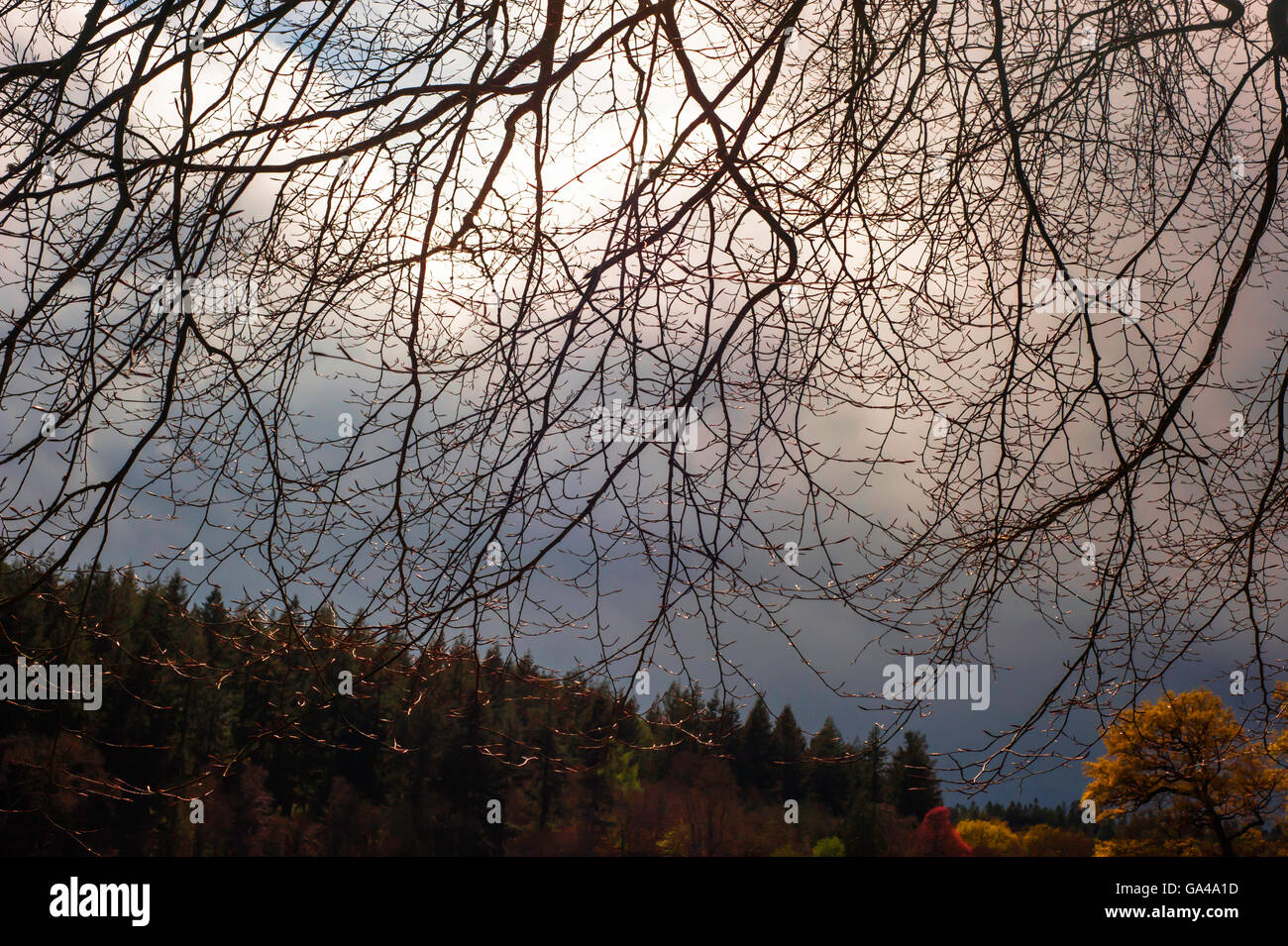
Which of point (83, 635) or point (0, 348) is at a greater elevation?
point (0, 348)

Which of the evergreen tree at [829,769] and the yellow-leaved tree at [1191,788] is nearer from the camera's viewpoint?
the evergreen tree at [829,769]

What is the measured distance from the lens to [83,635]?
3324mm

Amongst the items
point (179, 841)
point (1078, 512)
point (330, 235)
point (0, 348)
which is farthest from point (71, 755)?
point (179, 841)

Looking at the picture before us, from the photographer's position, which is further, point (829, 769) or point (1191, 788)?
point (1191, 788)

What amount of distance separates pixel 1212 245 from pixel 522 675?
4.15 metres

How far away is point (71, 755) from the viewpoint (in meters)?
3.28

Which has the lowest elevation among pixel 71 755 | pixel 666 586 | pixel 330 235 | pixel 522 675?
pixel 71 755

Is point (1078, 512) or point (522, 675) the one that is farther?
point (1078, 512)

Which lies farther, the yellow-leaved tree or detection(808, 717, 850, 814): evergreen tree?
the yellow-leaved tree

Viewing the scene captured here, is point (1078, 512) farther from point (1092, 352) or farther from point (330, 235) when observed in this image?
point (330, 235)

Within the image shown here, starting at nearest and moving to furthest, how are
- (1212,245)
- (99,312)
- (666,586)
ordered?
(666,586)
(99,312)
(1212,245)
